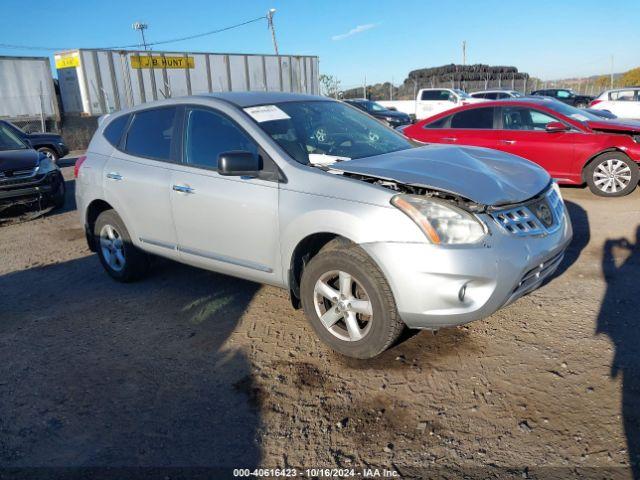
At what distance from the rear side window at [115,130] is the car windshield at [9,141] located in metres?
4.66

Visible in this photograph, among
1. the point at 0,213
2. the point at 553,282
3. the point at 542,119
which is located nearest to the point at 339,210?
the point at 553,282

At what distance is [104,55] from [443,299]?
23050 mm

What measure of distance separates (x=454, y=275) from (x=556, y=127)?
609 cm

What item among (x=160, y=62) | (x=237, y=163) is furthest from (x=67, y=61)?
(x=237, y=163)

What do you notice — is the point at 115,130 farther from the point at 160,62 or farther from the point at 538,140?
the point at 160,62

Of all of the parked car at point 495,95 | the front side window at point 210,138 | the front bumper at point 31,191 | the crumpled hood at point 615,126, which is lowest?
the front bumper at point 31,191

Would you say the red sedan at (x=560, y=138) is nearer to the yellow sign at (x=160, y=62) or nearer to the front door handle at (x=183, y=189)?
the front door handle at (x=183, y=189)

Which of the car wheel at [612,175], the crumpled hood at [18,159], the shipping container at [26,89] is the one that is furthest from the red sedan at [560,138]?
the shipping container at [26,89]

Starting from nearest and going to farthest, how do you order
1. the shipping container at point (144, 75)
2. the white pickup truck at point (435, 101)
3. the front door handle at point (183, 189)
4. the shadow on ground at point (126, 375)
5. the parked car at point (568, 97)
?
the shadow on ground at point (126, 375) → the front door handle at point (183, 189) → the shipping container at point (144, 75) → the white pickup truck at point (435, 101) → the parked car at point (568, 97)

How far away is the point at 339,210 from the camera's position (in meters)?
3.17

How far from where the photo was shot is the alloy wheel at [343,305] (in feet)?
10.6

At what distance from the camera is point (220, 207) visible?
379 centimetres

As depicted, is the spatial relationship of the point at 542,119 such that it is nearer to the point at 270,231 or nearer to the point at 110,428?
the point at 270,231

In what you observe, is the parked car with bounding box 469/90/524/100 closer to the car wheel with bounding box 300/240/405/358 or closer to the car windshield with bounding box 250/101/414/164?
the car windshield with bounding box 250/101/414/164
